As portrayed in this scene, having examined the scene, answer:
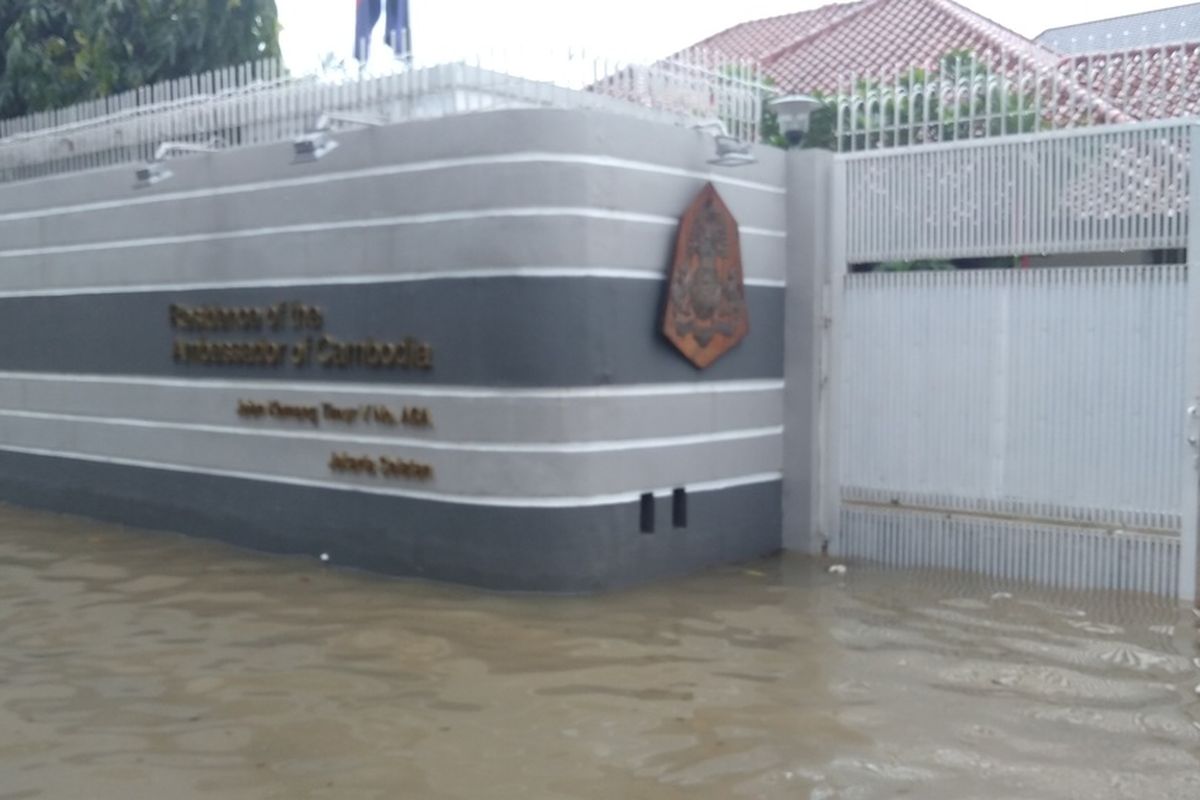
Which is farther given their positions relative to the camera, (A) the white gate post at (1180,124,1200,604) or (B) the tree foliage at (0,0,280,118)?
(B) the tree foliage at (0,0,280,118)

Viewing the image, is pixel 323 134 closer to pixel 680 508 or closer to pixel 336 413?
pixel 336 413

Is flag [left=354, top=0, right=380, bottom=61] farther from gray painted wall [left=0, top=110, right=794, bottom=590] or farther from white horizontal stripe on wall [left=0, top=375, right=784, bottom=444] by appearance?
white horizontal stripe on wall [left=0, top=375, right=784, bottom=444]

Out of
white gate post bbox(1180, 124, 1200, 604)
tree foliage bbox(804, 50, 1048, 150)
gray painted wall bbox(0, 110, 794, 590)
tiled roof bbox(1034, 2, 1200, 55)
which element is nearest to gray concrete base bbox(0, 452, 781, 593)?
gray painted wall bbox(0, 110, 794, 590)

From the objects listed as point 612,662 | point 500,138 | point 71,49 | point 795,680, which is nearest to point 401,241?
point 500,138

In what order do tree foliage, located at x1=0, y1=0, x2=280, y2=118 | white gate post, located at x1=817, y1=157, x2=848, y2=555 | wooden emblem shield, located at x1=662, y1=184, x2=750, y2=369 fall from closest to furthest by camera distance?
wooden emblem shield, located at x1=662, y1=184, x2=750, y2=369 → white gate post, located at x1=817, y1=157, x2=848, y2=555 → tree foliage, located at x1=0, y1=0, x2=280, y2=118

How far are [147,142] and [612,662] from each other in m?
7.85

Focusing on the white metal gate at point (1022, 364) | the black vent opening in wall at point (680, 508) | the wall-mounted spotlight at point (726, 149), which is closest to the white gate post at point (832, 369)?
the white metal gate at point (1022, 364)

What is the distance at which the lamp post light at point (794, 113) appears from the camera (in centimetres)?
1088

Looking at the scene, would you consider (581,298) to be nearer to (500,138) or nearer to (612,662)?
(500,138)

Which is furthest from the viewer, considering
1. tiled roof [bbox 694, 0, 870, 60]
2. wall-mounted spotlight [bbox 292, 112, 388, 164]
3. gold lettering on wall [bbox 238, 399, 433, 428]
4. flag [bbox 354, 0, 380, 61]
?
tiled roof [bbox 694, 0, 870, 60]

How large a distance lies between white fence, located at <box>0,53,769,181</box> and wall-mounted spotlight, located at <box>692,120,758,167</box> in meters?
0.48

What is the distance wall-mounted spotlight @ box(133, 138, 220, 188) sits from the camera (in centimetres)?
1190

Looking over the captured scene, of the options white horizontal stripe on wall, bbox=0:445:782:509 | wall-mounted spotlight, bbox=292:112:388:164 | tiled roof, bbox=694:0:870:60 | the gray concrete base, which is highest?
tiled roof, bbox=694:0:870:60

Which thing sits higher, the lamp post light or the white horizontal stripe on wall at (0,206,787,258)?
the lamp post light
